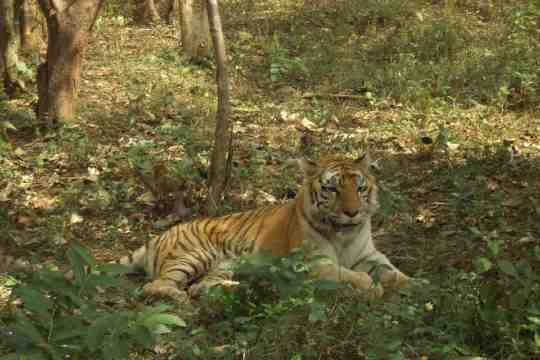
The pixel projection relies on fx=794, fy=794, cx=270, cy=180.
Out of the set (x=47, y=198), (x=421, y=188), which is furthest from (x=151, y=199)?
(x=421, y=188)

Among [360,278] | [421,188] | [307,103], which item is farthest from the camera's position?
[307,103]

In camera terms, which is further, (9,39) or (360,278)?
(9,39)

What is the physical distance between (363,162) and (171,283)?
1.56 meters

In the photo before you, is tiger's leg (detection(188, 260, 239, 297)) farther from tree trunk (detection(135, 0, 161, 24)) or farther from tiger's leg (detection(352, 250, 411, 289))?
tree trunk (detection(135, 0, 161, 24))

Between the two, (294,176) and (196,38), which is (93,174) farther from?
(196,38)

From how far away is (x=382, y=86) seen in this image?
965 cm

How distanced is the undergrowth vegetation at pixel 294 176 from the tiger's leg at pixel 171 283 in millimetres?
115

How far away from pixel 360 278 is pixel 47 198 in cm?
353

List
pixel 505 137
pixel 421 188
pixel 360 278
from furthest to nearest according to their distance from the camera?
1. pixel 505 137
2. pixel 421 188
3. pixel 360 278

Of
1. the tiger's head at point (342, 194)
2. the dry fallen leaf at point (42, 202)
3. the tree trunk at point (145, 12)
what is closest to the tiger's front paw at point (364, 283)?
the tiger's head at point (342, 194)

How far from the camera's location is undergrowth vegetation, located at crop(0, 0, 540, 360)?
3.78 metres

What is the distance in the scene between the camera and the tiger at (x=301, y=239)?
5.15m

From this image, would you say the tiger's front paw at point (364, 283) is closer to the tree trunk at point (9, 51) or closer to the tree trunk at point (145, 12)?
the tree trunk at point (9, 51)

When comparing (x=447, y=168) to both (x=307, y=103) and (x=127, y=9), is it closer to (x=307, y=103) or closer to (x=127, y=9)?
(x=307, y=103)
